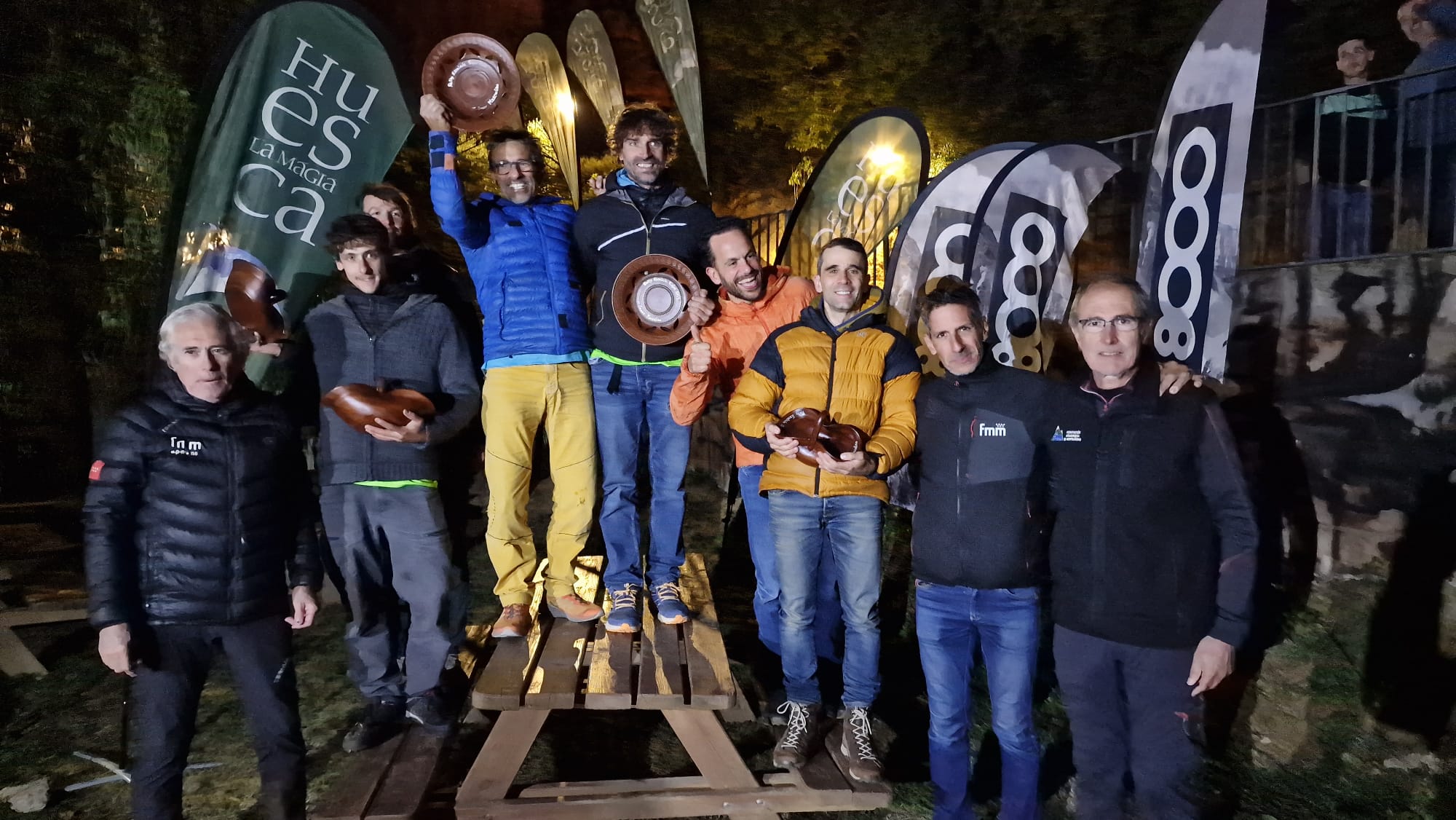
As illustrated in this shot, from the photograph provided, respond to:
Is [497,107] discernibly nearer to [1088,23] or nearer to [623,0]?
[623,0]

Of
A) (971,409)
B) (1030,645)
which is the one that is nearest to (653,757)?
(1030,645)

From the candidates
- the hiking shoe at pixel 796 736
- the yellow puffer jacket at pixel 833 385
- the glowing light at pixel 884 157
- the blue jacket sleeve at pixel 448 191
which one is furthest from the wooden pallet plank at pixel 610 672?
the glowing light at pixel 884 157

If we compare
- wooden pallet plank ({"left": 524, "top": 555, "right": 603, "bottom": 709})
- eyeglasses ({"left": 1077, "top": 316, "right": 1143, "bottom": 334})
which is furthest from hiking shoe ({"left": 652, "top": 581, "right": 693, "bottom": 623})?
eyeglasses ({"left": 1077, "top": 316, "right": 1143, "bottom": 334})

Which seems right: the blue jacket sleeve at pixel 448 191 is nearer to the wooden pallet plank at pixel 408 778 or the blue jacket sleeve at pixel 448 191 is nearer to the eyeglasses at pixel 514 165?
the eyeglasses at pixel 514 165

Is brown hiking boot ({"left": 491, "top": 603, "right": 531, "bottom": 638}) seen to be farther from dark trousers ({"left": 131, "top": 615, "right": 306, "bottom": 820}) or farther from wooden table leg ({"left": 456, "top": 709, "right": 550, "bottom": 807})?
dark trousers ({"left": 131, "top": 615, "right": 306, "bottom": 820})

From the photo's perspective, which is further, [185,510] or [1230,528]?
[185,510]

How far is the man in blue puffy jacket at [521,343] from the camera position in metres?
3.14

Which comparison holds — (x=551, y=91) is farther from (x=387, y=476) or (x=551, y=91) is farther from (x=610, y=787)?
(x=610, y=787)

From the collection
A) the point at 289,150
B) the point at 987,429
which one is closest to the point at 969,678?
the point at 987,429

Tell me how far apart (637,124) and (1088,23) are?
9116 mm

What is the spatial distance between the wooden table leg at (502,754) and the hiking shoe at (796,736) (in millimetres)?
924

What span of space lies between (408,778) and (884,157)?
3.86 m

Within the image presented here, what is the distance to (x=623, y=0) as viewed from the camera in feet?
30.3

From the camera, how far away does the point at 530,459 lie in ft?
10.6
